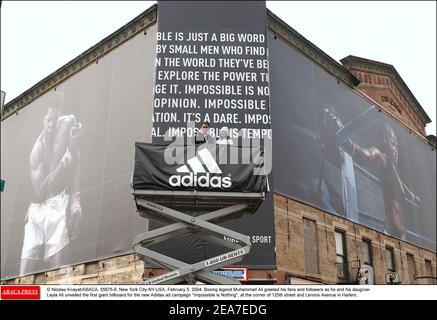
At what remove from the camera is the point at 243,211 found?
30.9 ft

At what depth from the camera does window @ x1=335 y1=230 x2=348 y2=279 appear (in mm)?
21280

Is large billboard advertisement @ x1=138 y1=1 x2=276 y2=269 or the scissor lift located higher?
large billboard advertisement @ x1=138 y1=1 x2=276 y2=269

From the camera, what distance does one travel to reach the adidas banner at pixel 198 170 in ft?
28.1

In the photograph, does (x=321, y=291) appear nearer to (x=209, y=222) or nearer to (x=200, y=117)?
(x=209, y=222)

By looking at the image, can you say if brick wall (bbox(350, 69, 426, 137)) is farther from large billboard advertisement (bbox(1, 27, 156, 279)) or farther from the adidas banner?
the adidas banner

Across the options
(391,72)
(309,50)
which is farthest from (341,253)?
(391,72)

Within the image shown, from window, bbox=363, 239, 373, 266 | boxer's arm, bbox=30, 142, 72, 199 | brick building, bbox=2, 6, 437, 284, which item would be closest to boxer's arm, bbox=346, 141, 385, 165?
brick building, bbox=2, 6, 437, 284

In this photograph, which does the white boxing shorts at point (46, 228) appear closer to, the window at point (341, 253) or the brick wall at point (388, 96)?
the window at point (341, 253)

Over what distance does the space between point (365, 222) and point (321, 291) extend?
20238mm

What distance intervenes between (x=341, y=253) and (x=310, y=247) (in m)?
2.86

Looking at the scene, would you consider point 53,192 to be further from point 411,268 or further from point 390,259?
point 411,268

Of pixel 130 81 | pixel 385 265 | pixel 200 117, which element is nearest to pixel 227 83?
pixel 200 117

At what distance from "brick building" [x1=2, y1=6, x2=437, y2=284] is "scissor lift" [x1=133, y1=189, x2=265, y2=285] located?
23.3ft

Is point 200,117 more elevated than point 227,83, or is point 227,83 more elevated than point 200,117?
point 227,83
